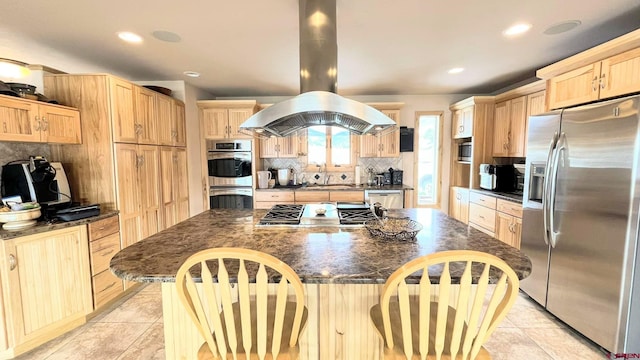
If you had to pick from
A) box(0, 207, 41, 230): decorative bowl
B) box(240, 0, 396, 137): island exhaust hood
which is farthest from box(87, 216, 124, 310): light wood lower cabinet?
box(240, 0, 396, 137): island exhaust hood

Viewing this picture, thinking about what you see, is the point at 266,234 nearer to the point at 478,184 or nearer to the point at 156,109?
the point at 156,109

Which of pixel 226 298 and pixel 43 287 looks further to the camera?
pixel 43 287

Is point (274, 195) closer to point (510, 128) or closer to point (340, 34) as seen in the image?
point (340, 34)

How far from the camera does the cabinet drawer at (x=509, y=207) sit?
2971mm

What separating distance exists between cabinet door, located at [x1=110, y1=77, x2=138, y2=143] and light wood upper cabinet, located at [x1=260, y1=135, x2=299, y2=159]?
1.89 metres

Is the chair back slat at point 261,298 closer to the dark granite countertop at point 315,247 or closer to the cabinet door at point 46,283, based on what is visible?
the dark granite countertop at point 315,247

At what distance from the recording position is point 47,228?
7.08ft

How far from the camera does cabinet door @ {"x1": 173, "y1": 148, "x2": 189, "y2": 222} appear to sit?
3777mm

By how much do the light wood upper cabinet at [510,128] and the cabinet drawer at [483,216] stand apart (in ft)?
2.56

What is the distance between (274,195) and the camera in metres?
4.25

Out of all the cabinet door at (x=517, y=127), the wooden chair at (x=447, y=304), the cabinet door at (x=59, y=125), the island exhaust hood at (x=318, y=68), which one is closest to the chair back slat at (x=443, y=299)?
the wooden chair at (x=447, y=304)

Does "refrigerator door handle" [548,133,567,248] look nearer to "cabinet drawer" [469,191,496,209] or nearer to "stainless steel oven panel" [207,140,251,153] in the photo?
"cabinet drawer" [469,191,496,209]

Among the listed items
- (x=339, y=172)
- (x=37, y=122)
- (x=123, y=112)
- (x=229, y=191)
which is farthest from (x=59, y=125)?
(x=339, y=172)

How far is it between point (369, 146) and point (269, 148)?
1620 millimetres
